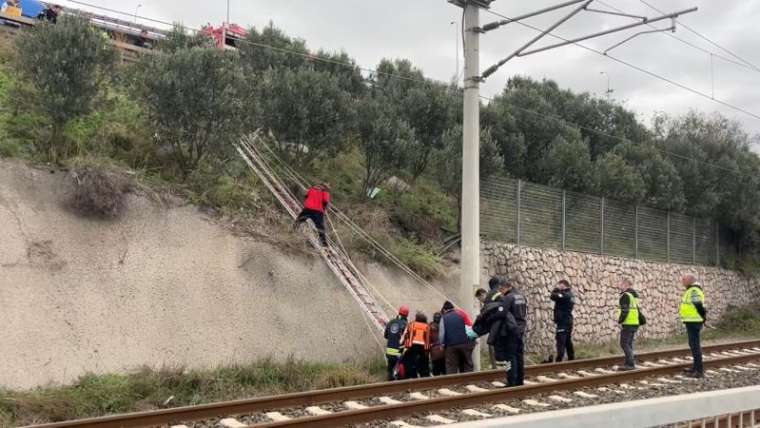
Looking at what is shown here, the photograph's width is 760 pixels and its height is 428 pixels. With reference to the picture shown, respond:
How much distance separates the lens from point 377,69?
80.7ft

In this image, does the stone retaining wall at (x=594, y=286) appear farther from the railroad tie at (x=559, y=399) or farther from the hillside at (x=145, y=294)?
the railroad tie at (x=559, y=399)

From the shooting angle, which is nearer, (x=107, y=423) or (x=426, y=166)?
(x=107, y=423)

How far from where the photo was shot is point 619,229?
913 inches

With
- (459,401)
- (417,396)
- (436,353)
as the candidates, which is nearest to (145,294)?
(417,396)

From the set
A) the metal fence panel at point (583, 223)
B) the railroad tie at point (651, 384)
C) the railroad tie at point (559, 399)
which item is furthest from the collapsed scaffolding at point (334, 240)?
the metal fence panel at point (583, 223)

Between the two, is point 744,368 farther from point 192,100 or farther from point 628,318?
point 192,100

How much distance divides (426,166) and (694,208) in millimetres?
13371

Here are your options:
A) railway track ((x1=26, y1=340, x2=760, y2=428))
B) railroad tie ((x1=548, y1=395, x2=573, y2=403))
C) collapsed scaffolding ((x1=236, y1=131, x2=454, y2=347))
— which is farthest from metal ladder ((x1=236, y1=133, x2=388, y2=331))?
railroad tie ((x1=548, y1=395, x2=573, y2=403))

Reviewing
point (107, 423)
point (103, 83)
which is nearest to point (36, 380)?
point (107, 423)

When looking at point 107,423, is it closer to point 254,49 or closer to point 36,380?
point 36,380

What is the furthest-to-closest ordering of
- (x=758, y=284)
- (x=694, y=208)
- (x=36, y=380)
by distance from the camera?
1. (x=758, y=284)
2. (x=694, y=208)
3. (x=36, y=380)

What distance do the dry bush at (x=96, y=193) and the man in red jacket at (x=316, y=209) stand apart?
3.75 metres

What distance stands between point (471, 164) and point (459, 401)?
596 cm

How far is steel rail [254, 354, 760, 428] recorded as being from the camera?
7.91 m
